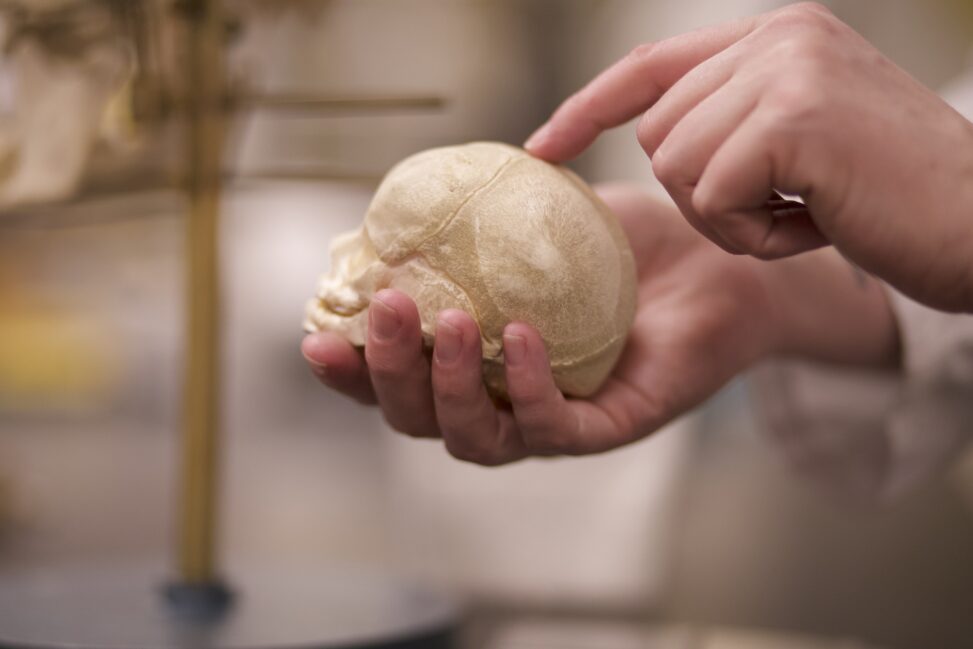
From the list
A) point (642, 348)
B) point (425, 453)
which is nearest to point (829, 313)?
point (642, 348)

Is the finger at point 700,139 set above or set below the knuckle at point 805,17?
below

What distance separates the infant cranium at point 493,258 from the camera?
1.61 ft

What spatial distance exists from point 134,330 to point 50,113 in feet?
3.39

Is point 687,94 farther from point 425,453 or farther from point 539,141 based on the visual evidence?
point 425,453

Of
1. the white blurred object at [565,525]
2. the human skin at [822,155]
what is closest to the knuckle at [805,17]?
the human skin at [822,155]

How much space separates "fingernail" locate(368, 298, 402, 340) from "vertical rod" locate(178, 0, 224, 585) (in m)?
0.29

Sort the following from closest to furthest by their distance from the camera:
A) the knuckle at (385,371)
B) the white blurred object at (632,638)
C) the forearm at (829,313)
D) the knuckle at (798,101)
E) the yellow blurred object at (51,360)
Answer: the knuckle at (798,101) < the knuckle at (385,371) < the forearm at (829,313) < the white blurred object at (632,638) < the yellow blurred object at (51,360)

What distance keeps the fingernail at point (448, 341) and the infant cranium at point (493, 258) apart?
0.12ft

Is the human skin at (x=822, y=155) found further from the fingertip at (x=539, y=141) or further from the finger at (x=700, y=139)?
the fingertip at (x=539, y=141)

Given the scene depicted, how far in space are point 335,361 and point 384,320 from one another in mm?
65

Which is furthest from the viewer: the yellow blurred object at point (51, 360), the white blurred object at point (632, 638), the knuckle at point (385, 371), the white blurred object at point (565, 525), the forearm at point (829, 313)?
the yellow blurred object at point (51, 360)

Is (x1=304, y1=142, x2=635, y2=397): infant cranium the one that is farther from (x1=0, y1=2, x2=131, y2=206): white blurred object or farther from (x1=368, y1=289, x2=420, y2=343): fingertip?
(x1=0, y1=2, x2=131, y2=206): white blurred object

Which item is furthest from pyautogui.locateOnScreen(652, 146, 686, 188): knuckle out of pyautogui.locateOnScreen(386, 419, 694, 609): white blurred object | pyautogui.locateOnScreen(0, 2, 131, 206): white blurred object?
pyautogui.locateOnScreen(386, 419, 694, 609): white blurred object

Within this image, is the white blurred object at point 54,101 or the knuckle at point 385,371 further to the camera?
the white blurred object at point 54,101
